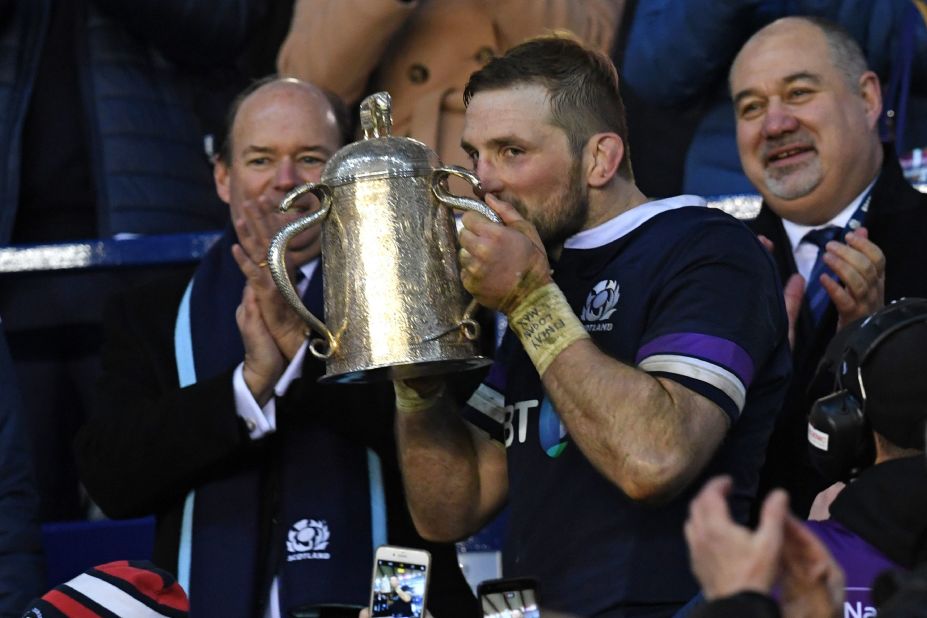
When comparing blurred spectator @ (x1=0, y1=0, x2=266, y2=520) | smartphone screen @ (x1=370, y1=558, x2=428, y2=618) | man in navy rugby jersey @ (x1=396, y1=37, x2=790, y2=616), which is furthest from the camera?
blurred spectator @ (x1=0, y1=0, x2=266, y2=520)

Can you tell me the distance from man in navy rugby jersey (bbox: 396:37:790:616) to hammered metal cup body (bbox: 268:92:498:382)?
10 cm

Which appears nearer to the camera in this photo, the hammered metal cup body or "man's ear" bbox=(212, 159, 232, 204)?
the hammered metal cup body

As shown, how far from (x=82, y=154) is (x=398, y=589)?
2633mm

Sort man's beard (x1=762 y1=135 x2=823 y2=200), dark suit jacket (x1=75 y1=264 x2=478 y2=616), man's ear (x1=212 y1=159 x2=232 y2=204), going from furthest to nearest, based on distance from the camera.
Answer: man's ear (x1=212 y1=159 x2=232 y2=204) → man's beard (x1=762 y1=135 x2=823 y2=200) → dark suit jacket (x1=75 y1=264 x2=478 y2=616)

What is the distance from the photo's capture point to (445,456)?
3.79 meters

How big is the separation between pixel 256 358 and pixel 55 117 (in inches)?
63.9

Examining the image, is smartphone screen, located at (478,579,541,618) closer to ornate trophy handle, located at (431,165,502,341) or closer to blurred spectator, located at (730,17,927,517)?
ornate trophy handle, located at (431,165,502,341)

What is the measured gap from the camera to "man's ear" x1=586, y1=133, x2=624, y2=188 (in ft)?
12.3

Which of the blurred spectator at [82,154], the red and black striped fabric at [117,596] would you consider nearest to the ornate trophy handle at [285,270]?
the red and black striped fabric at [117,596]

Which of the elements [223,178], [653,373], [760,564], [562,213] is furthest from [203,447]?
[760,564]

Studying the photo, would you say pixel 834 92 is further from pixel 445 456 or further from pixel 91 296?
pixel 91 296

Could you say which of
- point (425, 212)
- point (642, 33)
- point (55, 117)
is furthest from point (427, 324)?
point (55, 117)

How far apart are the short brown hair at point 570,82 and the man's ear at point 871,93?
3.09ft

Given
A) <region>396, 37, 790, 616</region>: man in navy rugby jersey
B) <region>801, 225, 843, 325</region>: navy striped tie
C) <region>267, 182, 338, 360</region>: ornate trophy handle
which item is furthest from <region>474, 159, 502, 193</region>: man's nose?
<region>801, 225, 843, 325</region>: navy striped tie
